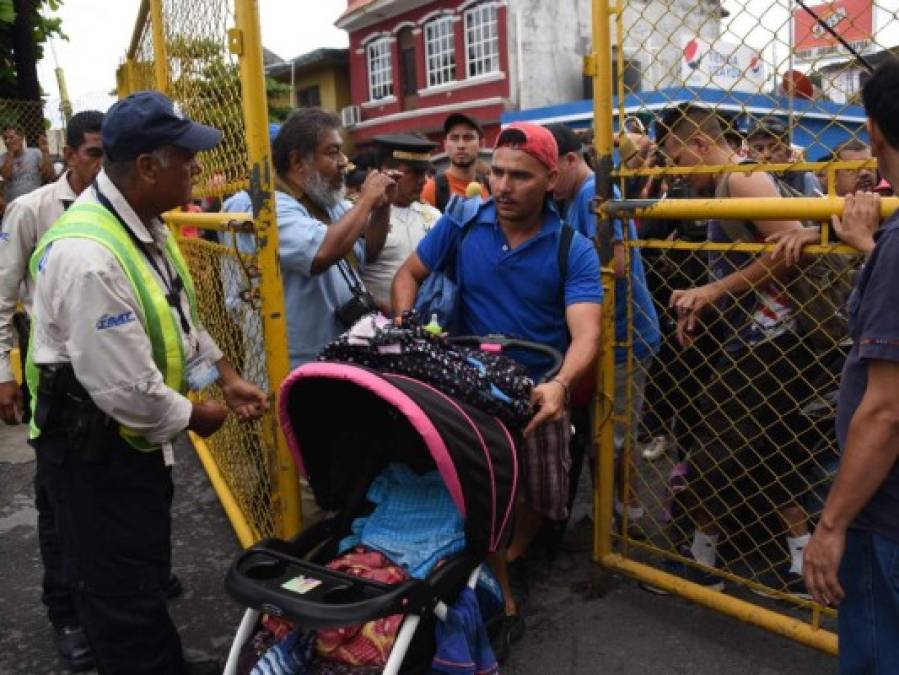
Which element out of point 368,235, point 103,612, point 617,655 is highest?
point 368,235

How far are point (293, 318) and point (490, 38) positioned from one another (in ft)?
68.6

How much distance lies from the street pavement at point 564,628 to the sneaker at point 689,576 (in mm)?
81

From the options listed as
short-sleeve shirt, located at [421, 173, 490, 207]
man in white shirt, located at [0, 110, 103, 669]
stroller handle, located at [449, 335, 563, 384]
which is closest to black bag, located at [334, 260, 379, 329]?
stroller handle, located at [449, 335, 563, 384]

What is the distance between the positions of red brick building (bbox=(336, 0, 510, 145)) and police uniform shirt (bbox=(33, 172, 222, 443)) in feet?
66.4

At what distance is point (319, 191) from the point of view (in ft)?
11.2

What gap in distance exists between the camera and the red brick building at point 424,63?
22359 millimetres

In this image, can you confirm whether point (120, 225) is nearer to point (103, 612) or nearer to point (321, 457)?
point (321, 457)

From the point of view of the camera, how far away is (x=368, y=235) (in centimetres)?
417

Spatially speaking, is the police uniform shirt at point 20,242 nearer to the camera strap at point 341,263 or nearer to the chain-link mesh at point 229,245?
the chain-link mesh at point 229,245

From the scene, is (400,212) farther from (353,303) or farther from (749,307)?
(749,307)

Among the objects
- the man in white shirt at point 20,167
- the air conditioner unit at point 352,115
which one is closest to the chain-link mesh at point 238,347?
the man in white shirt at point 20,167

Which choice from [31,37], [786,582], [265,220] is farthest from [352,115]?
[786,582]

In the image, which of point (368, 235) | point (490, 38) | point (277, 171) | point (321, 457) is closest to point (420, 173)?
point (368, 235)

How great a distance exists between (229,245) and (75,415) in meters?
1.15
